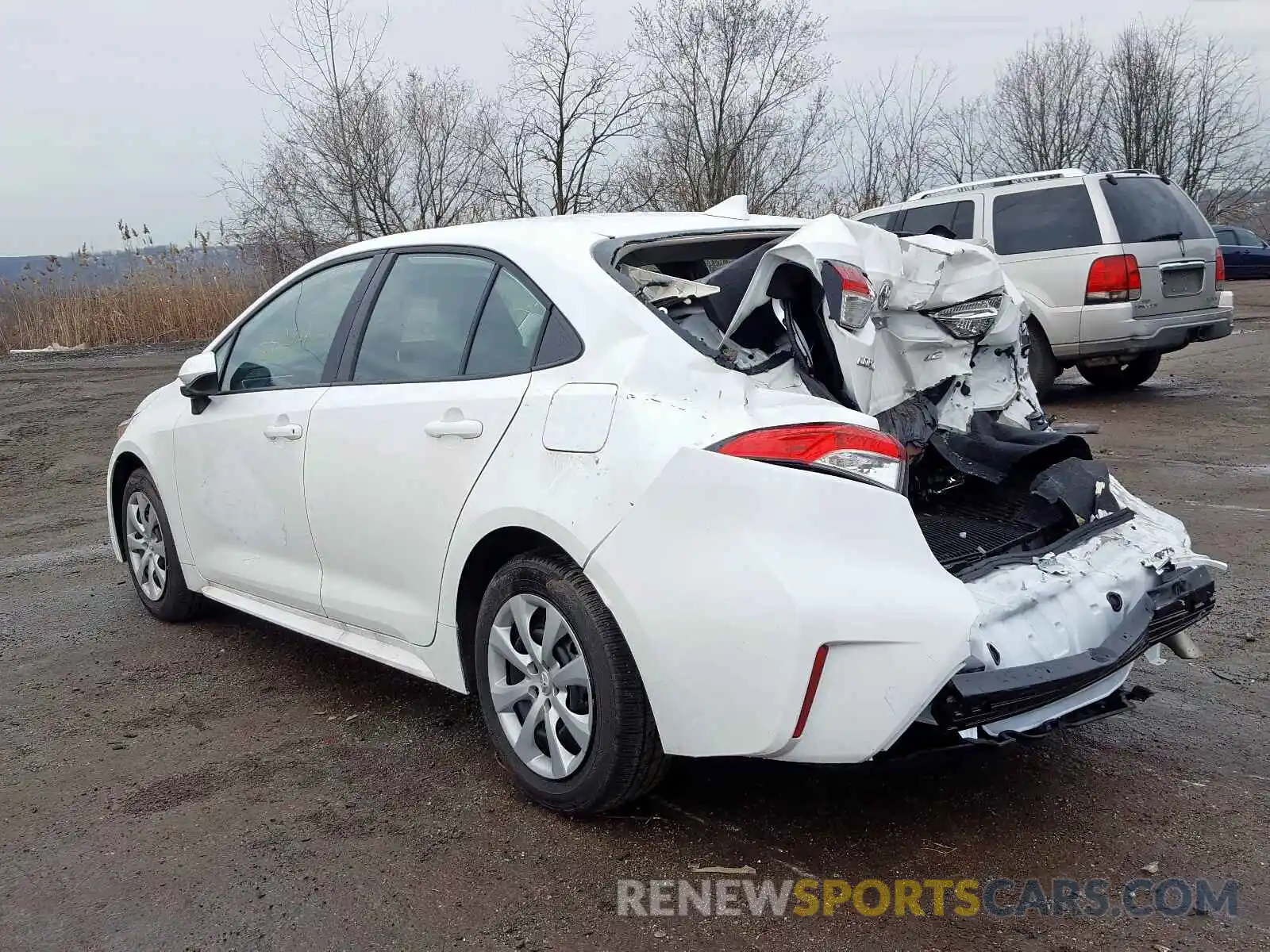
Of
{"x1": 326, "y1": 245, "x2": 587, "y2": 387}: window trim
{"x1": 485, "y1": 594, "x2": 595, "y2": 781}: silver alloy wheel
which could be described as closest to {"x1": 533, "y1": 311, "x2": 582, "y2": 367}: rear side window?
{"x1": 326, "y1": 245, "x2": 587, "y2": 387}: window trim

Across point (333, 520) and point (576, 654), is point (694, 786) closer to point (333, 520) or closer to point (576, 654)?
point (576, 654)

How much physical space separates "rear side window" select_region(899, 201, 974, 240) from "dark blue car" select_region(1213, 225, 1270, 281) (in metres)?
19.3

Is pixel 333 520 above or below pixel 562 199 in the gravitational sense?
below

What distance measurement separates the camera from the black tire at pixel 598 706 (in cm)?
290

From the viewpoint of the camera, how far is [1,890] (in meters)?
2.98

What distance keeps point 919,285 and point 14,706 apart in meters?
3.69

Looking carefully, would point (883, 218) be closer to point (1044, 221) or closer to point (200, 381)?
point (1044, 221)

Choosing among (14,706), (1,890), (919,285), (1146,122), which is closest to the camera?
(1,890)

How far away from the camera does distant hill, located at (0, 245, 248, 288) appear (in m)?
17.0

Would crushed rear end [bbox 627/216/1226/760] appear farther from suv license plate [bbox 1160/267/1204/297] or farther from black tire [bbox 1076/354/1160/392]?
black tire [bbox 1076/354/1160/392]

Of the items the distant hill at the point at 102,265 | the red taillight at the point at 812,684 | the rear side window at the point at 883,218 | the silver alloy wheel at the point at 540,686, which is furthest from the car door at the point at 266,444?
the distant hill at the point at 102,265

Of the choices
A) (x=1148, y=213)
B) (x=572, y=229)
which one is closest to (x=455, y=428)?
(x=572, y=229)

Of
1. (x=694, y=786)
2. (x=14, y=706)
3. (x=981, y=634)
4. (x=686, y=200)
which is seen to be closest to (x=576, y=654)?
(x=694, y=786)

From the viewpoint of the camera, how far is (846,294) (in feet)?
→ 10.2
